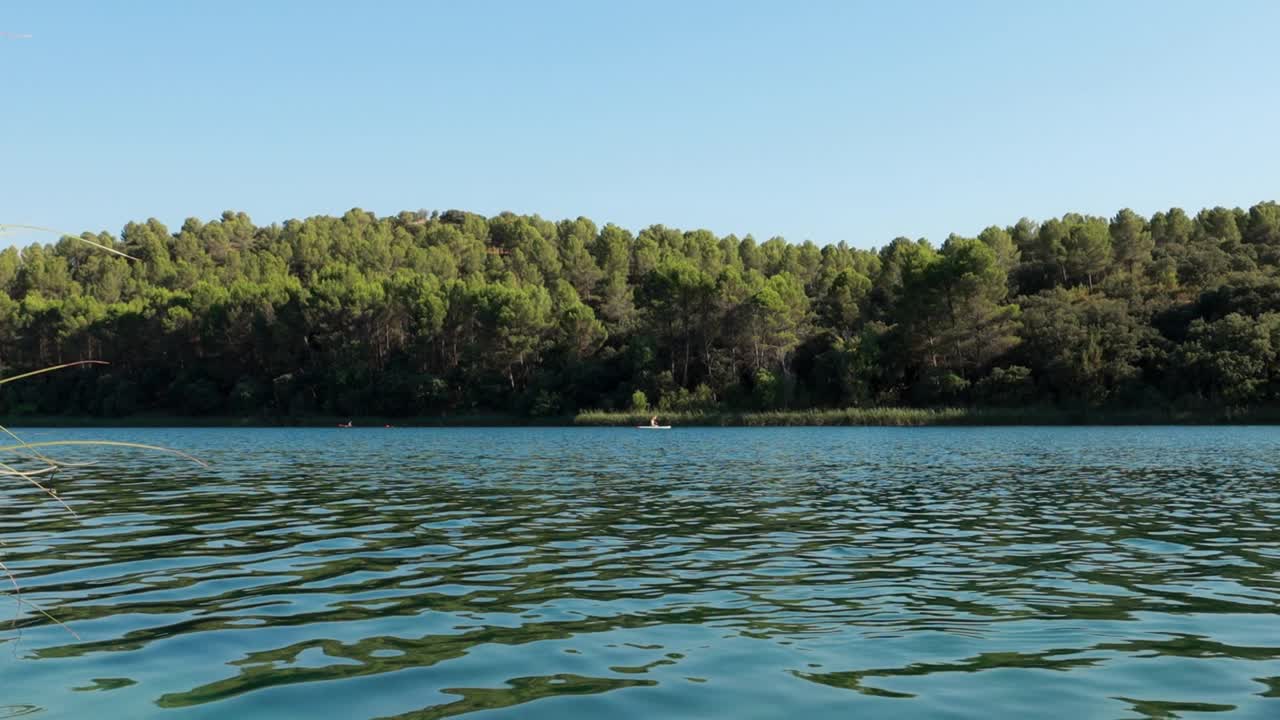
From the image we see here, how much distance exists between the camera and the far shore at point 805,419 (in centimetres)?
7581

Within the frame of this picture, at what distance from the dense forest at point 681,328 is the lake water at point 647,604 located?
225 feet

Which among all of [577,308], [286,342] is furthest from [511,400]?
[286,342]

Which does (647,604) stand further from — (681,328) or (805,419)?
(681,328)

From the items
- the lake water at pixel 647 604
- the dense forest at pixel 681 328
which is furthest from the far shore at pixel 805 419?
the lake water at pixel 647 604

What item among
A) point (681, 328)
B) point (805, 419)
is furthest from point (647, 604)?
point (681, 328)

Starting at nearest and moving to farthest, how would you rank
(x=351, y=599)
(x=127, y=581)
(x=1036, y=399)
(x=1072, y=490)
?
1. (x=351, y=599)
2. (x=127, y=581)
3. (x=1072, y=490)
4. (x=1036, y=399)

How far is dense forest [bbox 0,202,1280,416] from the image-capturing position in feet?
286

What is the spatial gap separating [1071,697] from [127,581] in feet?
30.8

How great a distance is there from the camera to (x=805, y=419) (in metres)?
84.2

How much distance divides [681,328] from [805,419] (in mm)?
25439

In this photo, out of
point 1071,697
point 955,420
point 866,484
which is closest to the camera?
point 1071,697

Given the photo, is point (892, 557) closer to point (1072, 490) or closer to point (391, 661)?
point (391, 661)

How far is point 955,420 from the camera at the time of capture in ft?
261

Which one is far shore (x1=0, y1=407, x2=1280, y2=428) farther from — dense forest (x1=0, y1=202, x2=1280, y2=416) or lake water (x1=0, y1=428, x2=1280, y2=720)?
lake water (x1=0, y1=428, x2=1280, y2=720)
